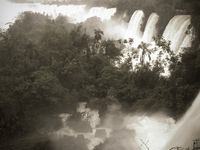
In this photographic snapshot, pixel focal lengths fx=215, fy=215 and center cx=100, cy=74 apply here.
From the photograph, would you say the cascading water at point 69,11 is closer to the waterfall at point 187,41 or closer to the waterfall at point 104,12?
the waterfall at point 104,12

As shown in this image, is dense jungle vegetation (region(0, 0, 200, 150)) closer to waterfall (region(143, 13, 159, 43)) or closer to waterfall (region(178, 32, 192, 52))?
waterfall (region(178, 32, 192, 52))

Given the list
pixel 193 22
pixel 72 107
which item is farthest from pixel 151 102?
pixel 193 22

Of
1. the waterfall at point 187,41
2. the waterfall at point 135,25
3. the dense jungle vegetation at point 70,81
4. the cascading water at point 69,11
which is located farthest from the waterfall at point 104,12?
the waterfall at point 187,41

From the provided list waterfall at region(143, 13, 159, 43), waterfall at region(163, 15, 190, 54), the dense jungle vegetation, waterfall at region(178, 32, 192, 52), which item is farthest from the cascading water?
waterfall at region(178, 32, 192, 52)

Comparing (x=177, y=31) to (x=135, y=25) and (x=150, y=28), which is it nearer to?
(x=150, y=28)

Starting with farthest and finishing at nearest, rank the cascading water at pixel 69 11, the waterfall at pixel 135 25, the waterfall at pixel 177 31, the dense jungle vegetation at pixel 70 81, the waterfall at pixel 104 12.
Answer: the cascading water at pixel 69 11 → the waterfall at pixel 104 12 → the waterfall at pixel 135 25 → the waterfall at pixel 177 31 → the dense jungle vegetation at pixel 70 81

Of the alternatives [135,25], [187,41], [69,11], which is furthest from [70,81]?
[69,11]

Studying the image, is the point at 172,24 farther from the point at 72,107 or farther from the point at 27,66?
the point at 27,66
